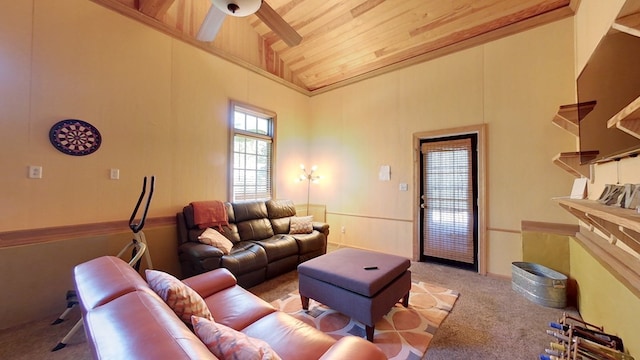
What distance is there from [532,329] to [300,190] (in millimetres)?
4105

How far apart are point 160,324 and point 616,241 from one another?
311 centimetres

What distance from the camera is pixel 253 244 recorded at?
3.35 meters

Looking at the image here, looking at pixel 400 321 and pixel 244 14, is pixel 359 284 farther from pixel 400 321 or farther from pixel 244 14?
pixel 244 14

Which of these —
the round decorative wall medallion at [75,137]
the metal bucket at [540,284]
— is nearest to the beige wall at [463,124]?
the metal bucket at [540,284]

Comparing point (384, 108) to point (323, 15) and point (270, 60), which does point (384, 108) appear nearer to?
point (323, 15)

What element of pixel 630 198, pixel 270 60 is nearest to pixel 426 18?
pixel 270 60

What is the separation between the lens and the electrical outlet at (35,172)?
2373 millimetres

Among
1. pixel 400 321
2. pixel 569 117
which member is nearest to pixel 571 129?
pixel 569 117

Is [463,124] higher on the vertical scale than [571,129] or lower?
higher

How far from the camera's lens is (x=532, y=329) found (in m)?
2.16

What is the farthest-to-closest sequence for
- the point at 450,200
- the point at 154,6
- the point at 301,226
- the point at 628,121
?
1. the point at 301,226
2. the point at 450,200
3. the point at 154,6
4. the point at 628,121

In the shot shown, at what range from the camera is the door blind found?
3.66 m

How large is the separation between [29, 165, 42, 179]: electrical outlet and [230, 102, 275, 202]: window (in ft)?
6.85

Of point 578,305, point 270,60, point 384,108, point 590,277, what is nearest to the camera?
point 590,277
